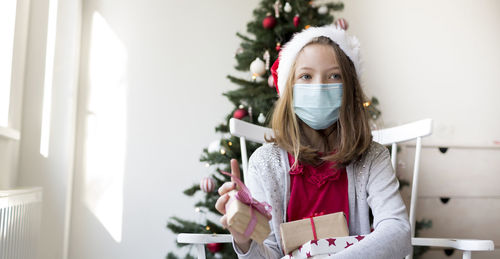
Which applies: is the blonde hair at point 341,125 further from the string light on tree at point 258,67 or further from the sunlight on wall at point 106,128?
the sunlight on wall at point 106,128

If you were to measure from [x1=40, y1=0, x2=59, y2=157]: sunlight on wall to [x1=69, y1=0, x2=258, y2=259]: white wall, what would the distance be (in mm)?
370

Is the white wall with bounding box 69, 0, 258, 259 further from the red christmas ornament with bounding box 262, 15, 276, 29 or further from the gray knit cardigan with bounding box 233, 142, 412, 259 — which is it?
the gray knit cardigan with bounding box 233, 142, 412, 259

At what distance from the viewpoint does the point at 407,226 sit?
112 centimetres

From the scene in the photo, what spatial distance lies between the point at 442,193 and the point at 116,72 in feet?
7.27

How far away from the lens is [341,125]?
1300mm

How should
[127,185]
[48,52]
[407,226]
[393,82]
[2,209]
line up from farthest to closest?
[393,82]
[127,185]
[48,52]
[2,209]
[407,226]

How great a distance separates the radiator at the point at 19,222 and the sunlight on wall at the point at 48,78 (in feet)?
1.34

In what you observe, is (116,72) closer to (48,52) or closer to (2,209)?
(48,52)

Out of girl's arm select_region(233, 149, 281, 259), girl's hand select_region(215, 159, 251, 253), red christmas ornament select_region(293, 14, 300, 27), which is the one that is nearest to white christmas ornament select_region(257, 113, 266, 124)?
red christmas ornament select_region(293, 14, 300, 27)

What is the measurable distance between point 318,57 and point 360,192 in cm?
42

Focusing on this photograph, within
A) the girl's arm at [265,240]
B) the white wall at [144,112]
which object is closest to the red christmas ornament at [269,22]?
the white wall at [144,112]

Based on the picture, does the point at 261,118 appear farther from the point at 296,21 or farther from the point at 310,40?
the point at 310,40

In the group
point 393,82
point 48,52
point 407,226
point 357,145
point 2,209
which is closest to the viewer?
point 407,226

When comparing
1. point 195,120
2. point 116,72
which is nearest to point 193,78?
point 195,120
